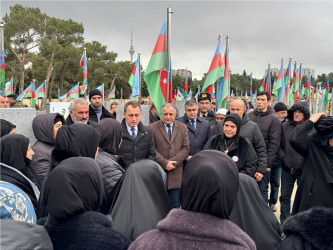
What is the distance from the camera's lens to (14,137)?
2711mm

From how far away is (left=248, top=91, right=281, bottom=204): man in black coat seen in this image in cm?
454

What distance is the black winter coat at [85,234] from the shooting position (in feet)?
5.19

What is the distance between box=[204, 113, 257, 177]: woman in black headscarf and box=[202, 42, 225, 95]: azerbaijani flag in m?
4.27

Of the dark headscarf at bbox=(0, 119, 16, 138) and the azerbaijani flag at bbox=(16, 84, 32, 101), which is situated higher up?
the azerbaijani flag at bbox=(16, 84, 32, 101)

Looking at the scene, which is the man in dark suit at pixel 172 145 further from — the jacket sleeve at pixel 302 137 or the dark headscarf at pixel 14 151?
the dark headscarf at pixel 14 151

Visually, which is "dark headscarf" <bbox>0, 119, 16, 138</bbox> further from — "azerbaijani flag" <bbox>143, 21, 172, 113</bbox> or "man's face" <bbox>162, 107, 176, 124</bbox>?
"azerbaijani flag" <bbox>143, 21, 172, 113</bbox>

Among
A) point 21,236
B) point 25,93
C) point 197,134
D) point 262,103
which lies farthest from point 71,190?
point 25,93

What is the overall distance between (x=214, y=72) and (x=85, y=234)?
23.1 feet

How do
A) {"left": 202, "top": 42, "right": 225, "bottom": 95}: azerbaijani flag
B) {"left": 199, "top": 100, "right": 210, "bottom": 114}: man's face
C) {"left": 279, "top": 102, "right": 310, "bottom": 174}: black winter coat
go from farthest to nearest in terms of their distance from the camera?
{"left": 202, "top": 42, "right": 225, "bottom": 95}: azerbaijani flag < {"left": 199, "top": 100, "right": 210, "bottom": 114}: man's face < {"left": 279, "top": 102, "right": 310, "bottom": 174}: black winter coat

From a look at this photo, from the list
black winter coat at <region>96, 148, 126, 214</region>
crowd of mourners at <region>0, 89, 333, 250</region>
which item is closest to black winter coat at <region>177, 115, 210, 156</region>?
crowd of mourners at <region>0, 89, 333, 250</region>

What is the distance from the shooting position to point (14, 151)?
266 cm

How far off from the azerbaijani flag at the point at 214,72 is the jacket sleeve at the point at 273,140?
3.34 m

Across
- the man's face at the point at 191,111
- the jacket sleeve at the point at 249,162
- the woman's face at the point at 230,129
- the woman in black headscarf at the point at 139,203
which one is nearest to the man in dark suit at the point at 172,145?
the man's face at the point at 191,111

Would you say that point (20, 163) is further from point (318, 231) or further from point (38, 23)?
point (38, 23)
